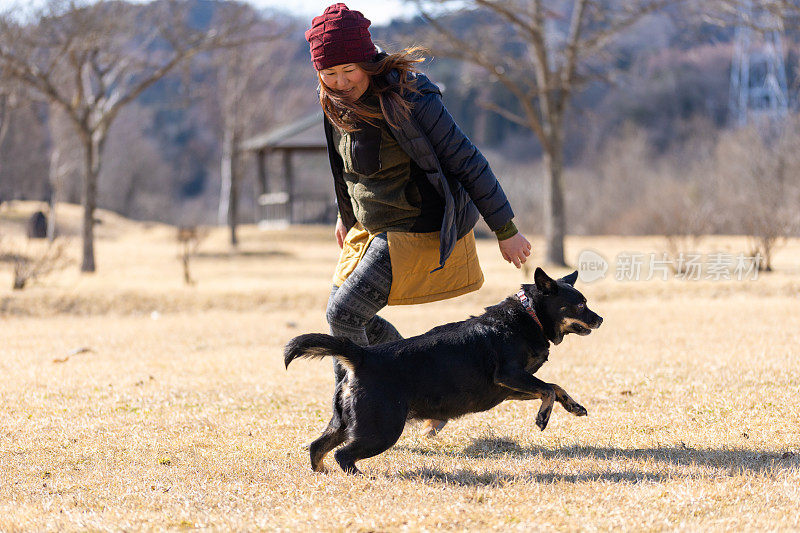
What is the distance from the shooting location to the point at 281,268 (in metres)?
19.7

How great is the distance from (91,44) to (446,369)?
1450cm

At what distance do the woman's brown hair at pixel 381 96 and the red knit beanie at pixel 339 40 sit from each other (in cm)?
6

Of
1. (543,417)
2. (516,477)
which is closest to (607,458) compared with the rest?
(543,417)

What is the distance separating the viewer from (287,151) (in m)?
29.5

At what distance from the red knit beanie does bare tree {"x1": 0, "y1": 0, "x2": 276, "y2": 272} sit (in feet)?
43.1

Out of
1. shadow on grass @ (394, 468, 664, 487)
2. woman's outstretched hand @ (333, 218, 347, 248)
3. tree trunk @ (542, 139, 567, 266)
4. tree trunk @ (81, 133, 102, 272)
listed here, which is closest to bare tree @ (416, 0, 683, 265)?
tree trunk @ (542, 139, 567, 266)

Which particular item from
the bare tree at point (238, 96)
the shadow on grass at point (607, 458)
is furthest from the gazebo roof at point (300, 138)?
the shadow on grass at point (607, 458)

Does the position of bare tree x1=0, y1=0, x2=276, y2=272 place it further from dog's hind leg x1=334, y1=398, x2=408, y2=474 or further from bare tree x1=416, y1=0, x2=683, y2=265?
dog's hind leg x1=334, y1=398, x2=408, y2=474

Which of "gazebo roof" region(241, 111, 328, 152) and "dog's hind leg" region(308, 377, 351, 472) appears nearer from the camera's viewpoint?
"dog's hind leg" region(308, 377, 351, 472)

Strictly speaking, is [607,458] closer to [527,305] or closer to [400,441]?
[527,305]

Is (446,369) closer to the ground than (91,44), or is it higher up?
closer to the ground

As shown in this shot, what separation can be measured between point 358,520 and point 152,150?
65.4 metres

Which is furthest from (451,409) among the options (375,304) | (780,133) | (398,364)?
(780,133)

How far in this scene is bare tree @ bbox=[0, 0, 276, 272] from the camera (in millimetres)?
15766
